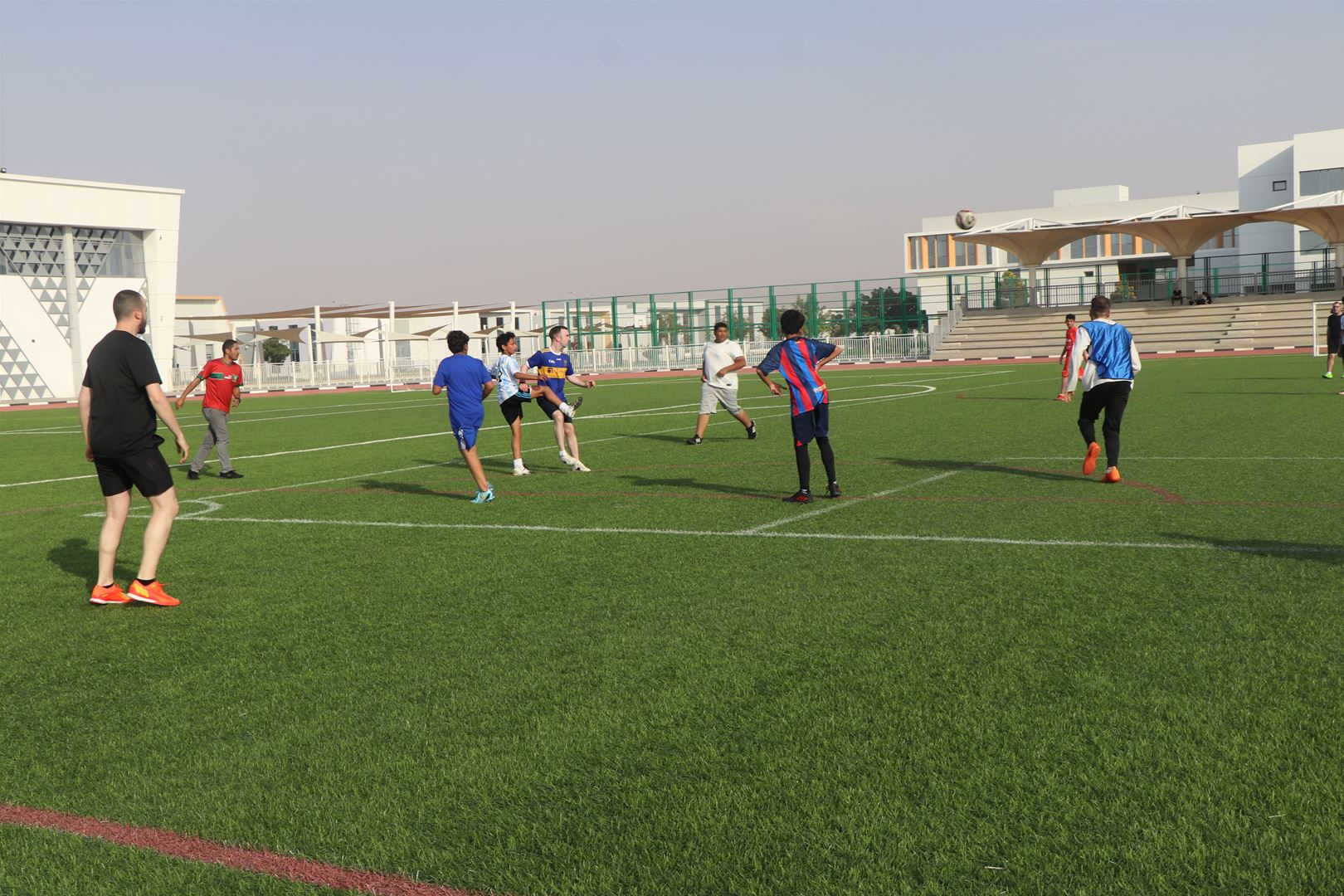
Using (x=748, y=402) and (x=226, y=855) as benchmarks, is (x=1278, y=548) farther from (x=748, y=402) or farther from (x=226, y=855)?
(x=748, y=402)

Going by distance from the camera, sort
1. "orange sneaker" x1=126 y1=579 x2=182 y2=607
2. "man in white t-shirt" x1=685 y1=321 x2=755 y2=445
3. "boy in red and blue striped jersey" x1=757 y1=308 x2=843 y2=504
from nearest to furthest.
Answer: "orange sneaker" x1=126 y1=579 x2=182 y2=607 < "boy in red and blue striped jersey" x1=757 y1=308 x2=843 y2=504 < "man in white t-shirt" x1=685 y1=321 x2=755 y2=445

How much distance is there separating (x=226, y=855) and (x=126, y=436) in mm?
4088

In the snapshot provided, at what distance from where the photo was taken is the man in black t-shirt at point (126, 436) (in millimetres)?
7016

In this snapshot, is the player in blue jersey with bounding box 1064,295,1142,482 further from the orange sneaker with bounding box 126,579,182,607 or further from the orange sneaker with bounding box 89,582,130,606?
the orange sneaker with bounding box 89,582,130,606

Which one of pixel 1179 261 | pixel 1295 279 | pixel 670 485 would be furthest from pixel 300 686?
pixel 1179 261

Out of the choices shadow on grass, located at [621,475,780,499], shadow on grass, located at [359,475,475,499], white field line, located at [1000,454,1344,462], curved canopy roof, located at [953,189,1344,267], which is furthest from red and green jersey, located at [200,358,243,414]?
curved canopy roof, located at [953,189,1344,267]

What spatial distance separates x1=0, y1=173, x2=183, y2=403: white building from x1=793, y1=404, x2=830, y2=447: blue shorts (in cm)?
4254

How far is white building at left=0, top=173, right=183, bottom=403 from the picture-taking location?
47.2 meters

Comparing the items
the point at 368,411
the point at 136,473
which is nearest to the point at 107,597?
the point at 136,473

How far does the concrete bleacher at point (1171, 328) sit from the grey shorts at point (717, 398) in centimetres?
3498

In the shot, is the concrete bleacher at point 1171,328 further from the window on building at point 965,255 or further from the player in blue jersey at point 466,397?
the window on building at point 965,255

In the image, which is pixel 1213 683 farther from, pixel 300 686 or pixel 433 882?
pixel 300 686

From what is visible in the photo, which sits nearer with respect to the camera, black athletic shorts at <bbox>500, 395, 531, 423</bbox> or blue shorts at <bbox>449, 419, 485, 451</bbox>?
blue shorts at <bbox>449, 419, 485, 451</bbox>

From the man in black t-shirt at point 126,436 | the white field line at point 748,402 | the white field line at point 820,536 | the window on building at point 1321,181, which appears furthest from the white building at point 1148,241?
the man in black t-shirt at point 126,436
